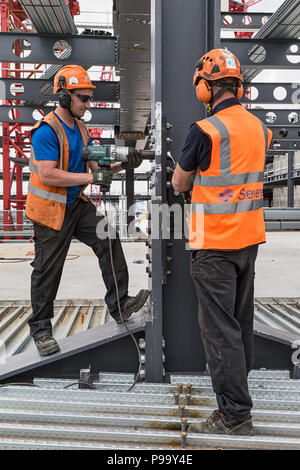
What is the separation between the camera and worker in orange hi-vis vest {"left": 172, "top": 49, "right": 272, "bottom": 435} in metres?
1.89

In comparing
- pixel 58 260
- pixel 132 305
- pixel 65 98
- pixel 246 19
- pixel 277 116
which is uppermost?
pixel 246 19

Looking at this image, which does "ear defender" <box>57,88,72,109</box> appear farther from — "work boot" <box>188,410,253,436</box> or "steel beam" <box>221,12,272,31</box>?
"steel beam" <box>221,12,272,31</box>

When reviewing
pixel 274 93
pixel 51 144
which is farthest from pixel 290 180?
pixel 51 144

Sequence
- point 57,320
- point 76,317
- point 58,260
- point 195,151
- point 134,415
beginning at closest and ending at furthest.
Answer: point 195,151
point 134,415
point 58,260
point 57,320
point 76,317

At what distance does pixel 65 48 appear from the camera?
5.41 metres

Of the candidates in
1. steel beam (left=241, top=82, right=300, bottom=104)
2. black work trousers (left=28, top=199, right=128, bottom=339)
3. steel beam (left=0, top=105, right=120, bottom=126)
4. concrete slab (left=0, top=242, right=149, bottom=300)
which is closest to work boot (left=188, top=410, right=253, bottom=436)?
→ black work trousers (left=28, top=199, right=128, bottom=339)

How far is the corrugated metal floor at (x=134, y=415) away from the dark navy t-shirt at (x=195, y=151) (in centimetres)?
130

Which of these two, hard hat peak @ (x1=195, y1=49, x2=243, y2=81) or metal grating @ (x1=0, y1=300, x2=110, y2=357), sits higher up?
hard hat peak @ (x1=195, y1=49, x2=243, y2=81)

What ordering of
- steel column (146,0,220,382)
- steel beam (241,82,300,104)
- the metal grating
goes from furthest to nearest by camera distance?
steel beam (241,82,300,104) → the metal grating → steel column (146,0,220,382)

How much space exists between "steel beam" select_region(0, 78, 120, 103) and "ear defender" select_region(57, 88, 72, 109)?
4764 mm

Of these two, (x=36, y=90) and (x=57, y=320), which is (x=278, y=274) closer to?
(x=57, y=320)

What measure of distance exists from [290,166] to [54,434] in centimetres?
2034

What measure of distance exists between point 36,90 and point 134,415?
21.7ft

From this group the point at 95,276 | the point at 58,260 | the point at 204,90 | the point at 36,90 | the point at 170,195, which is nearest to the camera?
the point at 204,90
